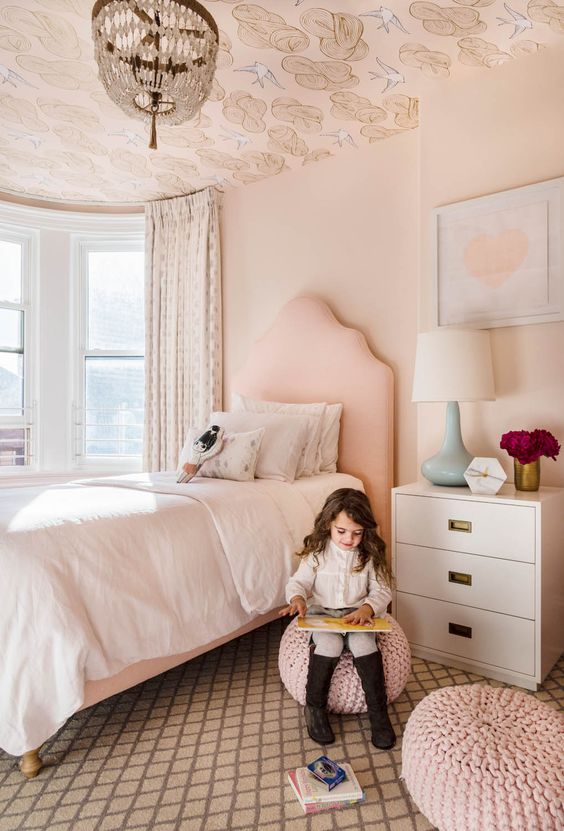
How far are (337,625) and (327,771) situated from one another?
382 millimetres

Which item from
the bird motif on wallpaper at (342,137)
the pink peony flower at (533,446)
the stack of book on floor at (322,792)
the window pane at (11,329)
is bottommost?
the stack of book on floor at (322,792)

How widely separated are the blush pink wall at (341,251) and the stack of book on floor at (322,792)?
5.88 feet

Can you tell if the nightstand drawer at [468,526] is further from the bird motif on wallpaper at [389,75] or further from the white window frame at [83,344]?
the white window frame at [83,344]

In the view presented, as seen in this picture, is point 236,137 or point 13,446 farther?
point 13,446

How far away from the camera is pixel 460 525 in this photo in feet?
7.25

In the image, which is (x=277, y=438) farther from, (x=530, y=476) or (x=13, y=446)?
(x=13, y=446)

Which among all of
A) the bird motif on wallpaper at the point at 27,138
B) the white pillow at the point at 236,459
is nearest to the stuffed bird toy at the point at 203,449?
the white pillow at the point at 236,459

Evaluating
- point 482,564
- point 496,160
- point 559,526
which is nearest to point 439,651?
point 482,564

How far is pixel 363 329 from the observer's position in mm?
3264

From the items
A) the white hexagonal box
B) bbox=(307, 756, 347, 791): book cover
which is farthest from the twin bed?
the white hexagonal box

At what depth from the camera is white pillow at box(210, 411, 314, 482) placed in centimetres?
273

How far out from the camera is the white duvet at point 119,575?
1.50 meters

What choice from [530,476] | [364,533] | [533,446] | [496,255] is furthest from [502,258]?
[364,533]

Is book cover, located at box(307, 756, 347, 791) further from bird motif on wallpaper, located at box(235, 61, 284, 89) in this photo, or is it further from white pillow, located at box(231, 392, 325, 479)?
bird motif on wallpaper, located at box(235, 61, 284, 89)
